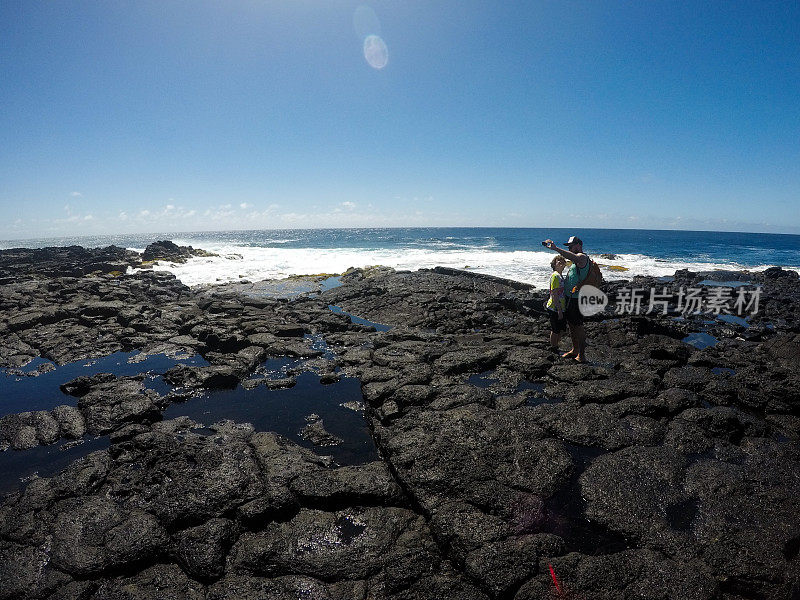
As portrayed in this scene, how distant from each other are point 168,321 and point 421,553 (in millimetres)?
14106

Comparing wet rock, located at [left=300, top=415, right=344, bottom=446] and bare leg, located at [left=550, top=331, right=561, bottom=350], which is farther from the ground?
bare leg, located at [left=550, top=331, right=561, bottom=350]

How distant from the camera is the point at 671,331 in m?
12.8

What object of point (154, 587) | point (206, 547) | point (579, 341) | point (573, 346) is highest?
point (579, 341)

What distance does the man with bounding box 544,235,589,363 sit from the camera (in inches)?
343

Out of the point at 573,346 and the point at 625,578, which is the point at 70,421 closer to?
the point at 625,578

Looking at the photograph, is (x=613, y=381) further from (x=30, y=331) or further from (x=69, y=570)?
(x=30, y=331)

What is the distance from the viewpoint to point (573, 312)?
9.28m

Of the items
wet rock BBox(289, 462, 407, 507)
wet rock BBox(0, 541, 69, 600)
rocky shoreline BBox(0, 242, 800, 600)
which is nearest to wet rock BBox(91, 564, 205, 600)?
rocky shoreline BBox(0, 242, 800, 600)

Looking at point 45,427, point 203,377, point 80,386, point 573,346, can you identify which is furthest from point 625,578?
point 80,386

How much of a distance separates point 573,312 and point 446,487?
20.2 feet

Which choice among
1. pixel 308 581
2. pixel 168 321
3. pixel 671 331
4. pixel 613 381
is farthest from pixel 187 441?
pixel 671 331

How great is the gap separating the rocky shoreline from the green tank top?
6.01ft

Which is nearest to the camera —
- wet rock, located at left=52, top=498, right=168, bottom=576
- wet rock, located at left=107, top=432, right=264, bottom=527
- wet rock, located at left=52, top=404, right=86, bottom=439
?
wet rock, located at left=52, top=498, right=168, bottom=576

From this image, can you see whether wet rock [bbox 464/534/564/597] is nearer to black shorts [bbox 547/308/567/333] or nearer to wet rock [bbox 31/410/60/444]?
black shorts [bbox 547/308/567/333]
